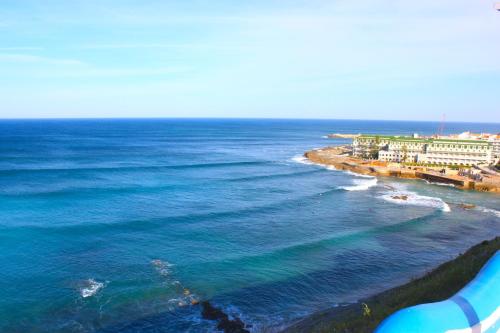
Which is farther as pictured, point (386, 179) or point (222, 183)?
point (386, 179)

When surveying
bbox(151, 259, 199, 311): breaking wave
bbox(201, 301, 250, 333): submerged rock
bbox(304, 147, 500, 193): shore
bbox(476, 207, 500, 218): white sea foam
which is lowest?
bbox(201, 301, 250, 333): submerged rock

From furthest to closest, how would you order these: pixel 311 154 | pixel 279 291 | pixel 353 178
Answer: pixel 311 154
pixel 353 178
pixel 279 291

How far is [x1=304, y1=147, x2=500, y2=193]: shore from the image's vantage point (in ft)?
245

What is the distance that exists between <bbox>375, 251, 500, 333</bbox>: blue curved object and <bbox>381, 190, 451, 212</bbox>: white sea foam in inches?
2021

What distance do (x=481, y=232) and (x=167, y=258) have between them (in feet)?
121

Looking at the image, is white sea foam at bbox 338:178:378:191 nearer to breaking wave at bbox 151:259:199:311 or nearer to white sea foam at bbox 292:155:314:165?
white sea foam at bbox 292:155:314:165

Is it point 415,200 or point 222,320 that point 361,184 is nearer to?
point 415,200

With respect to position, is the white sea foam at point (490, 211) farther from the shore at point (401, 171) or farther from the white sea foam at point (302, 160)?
the white sea foam at point (302, 160)

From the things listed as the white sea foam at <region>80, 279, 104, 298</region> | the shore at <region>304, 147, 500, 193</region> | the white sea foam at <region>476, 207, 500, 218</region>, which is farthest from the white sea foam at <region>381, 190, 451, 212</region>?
the white sea foam at <region>80, 279, 104, 298</region>

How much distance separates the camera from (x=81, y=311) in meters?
27.0

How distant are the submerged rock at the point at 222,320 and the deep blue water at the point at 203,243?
0.61 metres

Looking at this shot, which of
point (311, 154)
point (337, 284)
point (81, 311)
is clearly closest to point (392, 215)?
point (337, 284)

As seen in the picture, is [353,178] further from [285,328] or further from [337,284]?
[285,328]

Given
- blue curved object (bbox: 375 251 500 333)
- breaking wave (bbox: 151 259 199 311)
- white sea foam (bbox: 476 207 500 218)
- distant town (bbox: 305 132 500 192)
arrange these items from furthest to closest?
distant town (bbox: 305 132 500 192) → white sea foam (bbox: 476 207 500 218) → breaking wave (bbox: 151 259 199 311) → blue curved object (bbox: 375 251 500 333)
